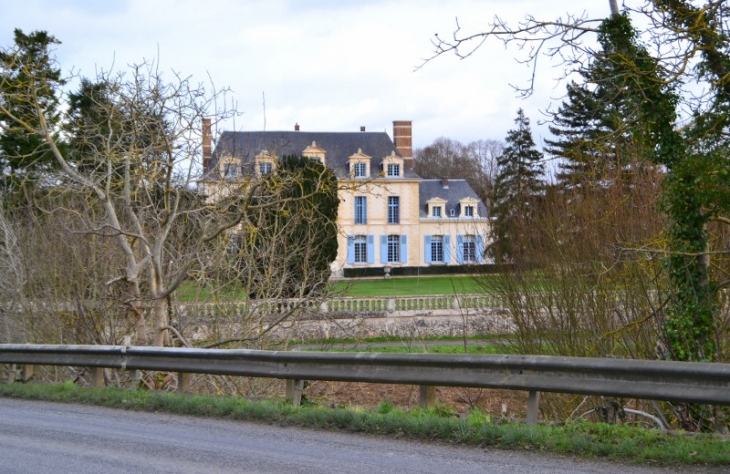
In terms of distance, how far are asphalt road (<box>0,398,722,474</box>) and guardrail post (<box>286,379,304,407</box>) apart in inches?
30.3

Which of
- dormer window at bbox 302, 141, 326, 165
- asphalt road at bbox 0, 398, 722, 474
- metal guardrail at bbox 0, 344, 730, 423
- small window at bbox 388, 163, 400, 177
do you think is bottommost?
asphalt road at bbox 0, 398, 722, 474

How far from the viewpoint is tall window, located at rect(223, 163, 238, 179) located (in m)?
13.0

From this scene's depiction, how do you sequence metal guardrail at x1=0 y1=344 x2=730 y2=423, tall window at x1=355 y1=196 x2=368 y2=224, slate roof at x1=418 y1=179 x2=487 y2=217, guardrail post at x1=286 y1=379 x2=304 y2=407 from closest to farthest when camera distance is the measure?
metal guardrail at x1=0 y1=344 x2=730 y2=423 → guardrail post at x1=286 y1=379 x2=304 y2=407 → tall window at x1=355 y1=196 x2=368 y2=224 → slate roof at x1=418 y1=179 x2=487 y2=217

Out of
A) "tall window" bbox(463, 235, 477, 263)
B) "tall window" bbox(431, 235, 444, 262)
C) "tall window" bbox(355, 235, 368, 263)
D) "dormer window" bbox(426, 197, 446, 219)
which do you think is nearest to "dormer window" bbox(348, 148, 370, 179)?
"tall window" bbox(355, 235, 368, 263)

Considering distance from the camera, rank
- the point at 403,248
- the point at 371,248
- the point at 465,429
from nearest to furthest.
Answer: the point at 465,429
the point at 371,248
the point at 403,248

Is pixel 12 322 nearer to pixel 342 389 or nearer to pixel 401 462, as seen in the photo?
Result: pixel 342 389

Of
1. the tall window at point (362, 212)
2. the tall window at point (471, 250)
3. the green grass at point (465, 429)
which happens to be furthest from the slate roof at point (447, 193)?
the green grass at point (465, 429)

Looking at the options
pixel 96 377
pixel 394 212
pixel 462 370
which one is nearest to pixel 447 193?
pixel 394 212

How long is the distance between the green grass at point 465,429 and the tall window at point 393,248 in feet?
212

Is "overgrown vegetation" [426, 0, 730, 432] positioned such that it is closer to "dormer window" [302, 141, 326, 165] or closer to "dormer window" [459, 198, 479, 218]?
"dormer window" [302, 141, 326, 165]

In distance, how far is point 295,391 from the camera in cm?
882

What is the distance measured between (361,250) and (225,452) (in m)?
66.3

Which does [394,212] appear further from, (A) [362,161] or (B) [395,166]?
(A) [362,161]

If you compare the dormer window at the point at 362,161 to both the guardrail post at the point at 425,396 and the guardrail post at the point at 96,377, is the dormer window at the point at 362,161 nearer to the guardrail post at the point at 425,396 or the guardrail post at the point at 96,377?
the guardrail post at the point at 96,377
